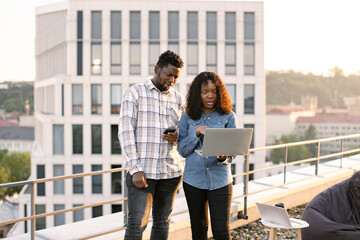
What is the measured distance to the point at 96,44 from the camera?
107ft

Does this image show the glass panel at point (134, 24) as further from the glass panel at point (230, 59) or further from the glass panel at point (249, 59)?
the glass panel at point (249, 59)

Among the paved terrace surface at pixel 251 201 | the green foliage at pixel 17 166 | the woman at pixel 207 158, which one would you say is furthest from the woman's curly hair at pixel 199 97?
the green foliage at pixel 17 166

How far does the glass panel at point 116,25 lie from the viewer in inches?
1267

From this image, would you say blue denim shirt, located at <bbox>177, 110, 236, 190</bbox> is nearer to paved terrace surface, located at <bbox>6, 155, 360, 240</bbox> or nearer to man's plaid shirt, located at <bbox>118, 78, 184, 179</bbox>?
man's plaid shirt, located at <bbox>118, 78, 184, 179</bbox>

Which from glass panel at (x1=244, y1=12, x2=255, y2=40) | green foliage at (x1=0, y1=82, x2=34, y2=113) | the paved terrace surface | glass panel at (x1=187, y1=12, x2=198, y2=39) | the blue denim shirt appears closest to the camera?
the blue denim shirt

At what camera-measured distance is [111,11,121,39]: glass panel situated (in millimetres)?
32188

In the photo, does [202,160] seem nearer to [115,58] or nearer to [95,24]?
[115,58]

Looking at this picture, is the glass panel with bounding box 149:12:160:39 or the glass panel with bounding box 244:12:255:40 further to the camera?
the glass panel with bounding box 244:12:255:40

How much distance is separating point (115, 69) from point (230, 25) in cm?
931

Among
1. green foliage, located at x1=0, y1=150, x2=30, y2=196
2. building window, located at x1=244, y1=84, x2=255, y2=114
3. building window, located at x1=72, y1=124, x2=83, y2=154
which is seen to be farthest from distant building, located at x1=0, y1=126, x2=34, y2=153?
building window, located at x1=244, y1=84, x2=255, y2=114

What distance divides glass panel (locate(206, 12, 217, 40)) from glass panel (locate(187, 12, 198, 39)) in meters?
0.84

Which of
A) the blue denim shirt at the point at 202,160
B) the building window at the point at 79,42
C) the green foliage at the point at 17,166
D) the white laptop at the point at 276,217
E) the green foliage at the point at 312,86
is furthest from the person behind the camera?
the green foliage at the point at 312,86

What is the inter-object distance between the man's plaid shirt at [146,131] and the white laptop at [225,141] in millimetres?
328

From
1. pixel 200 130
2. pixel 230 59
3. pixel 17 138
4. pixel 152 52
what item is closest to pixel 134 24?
pixel 152 52
